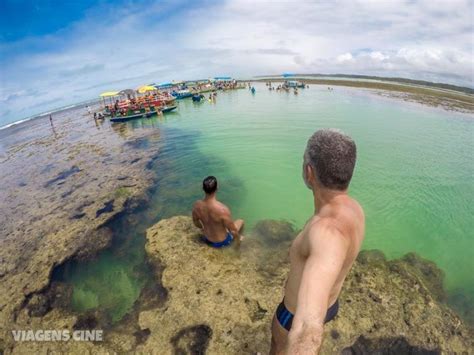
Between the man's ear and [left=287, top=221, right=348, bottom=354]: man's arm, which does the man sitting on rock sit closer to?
the man's ear

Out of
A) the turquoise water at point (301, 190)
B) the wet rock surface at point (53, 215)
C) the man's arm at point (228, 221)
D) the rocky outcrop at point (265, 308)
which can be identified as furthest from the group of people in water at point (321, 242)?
the wet rock surface at point (53, 215)

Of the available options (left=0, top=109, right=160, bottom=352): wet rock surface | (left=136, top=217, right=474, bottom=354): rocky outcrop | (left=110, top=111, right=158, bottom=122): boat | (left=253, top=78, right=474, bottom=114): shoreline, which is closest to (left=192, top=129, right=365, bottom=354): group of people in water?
(left=136, top=217, right=474, bottom=354): rocky outcrop

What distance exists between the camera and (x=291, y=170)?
11.6m

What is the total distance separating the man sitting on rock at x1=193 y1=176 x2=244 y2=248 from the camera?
5.36m

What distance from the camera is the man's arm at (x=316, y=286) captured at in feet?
4.50

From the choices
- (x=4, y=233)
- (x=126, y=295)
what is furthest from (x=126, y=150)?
(x=126, y=295)

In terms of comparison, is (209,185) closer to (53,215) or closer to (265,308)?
(265,308)

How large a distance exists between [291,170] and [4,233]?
34.0 ft

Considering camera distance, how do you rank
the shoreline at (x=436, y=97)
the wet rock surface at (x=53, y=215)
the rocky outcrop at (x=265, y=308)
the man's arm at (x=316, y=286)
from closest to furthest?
the man's arm at (x=316, y=286) → the rocky outcrop at (x=265, y=308) → the wet rock surface at (x=53, y=215) → the shoreline at (x=436, y=97)

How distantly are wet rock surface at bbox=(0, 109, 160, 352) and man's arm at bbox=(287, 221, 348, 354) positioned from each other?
185 inches

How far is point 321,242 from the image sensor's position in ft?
5.55

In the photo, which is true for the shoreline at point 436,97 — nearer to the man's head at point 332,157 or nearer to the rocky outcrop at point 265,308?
the rocky outcrop at point 265,308

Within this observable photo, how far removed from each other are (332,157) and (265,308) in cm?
324

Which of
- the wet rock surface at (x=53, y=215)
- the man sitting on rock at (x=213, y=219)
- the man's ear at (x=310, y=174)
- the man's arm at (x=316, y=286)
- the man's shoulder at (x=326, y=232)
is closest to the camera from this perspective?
the man's arm at (x=316, y=286)
